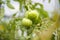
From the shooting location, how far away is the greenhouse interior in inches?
46.3

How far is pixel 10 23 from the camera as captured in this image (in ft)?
3.97

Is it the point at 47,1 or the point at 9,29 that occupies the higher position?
the point at 47,1

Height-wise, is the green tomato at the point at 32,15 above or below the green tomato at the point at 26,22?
above

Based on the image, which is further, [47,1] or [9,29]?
[47,1]

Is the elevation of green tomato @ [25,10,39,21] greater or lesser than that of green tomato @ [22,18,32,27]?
greater

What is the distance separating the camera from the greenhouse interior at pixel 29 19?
3.86 feet

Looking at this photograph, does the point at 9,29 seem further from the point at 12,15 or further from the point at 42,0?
the point at 42,0

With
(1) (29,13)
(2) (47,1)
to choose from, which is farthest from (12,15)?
(2) (47,1)

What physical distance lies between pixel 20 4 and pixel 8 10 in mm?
111

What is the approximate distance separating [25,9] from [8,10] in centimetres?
15

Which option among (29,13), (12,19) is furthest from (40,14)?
(12,19)

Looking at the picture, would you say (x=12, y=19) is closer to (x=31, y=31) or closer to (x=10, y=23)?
(x=10, y=23)

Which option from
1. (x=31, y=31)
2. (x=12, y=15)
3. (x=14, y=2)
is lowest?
(x=31, y=31)

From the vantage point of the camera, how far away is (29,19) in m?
1.16
